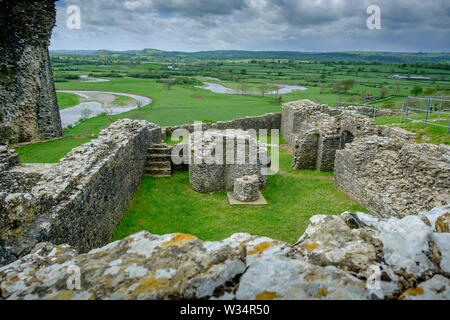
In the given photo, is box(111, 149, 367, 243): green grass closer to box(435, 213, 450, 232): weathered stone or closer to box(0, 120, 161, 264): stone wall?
box(0, 120, 161, 264): stone wall

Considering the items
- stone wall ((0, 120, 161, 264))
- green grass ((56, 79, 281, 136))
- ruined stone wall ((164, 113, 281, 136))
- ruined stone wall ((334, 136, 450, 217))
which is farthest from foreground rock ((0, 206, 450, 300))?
green grass ((56, 79, 281, 136))

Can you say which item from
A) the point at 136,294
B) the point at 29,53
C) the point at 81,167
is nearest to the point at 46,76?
the point at 29,53

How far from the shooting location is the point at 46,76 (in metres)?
18.1

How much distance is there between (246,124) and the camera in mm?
24297

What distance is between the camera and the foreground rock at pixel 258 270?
251 cm

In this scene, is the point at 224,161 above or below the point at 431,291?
below

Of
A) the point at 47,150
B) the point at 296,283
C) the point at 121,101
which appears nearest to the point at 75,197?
the point at 296,283

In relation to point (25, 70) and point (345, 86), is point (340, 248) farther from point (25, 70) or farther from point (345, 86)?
point (345, 86)

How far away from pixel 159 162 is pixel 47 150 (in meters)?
6.88

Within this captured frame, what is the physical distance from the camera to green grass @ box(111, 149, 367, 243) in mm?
9547

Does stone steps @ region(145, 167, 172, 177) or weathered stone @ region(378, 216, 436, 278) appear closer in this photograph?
weathered stone @ region(378, 216, 436, 278)

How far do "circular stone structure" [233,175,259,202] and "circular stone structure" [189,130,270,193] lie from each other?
79 cm

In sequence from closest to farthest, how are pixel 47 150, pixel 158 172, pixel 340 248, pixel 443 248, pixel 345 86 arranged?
pixel 443 248, pixel 340 248, pixel 158 172, pixel 47 150, pixel 345 86

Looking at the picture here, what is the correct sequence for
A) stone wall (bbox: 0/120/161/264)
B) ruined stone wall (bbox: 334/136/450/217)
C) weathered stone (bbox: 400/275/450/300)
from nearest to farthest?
weathered stone (bbox: 400/275/450/300), stone wall (bbox: 0/120/161/264), ruined stone wall (bbox: 334/136/450/217)
